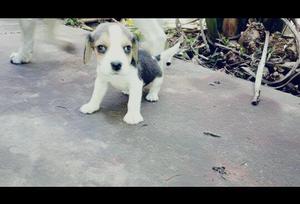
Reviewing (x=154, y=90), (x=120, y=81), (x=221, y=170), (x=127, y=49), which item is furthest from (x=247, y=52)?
(x=221, y=170)

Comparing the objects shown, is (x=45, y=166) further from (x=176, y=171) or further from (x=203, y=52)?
(x=203, y=52)

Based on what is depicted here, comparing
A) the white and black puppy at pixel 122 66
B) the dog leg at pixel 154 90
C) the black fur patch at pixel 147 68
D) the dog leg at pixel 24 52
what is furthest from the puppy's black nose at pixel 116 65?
the dog leg at pixel 24 52

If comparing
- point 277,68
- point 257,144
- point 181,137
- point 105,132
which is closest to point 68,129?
point 105,132

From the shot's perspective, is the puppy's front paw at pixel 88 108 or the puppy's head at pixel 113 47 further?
the puppy's front paw at pixel 88 108

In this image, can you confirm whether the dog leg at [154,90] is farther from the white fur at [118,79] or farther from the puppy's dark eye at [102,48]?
the puppy's dark eye at [102,48]

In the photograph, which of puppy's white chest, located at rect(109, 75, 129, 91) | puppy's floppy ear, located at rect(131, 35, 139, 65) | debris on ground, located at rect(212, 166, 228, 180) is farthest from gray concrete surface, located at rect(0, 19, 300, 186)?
puppy's floppy ear, located at rect(131, 35, 139, 65)
